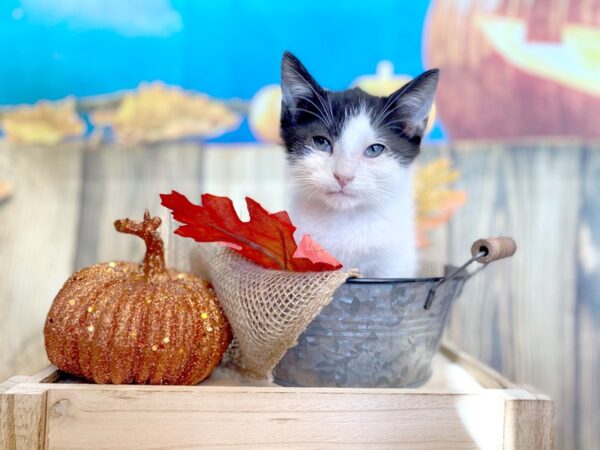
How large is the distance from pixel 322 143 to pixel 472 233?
29.9 inches

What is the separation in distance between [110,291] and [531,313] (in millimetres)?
1127

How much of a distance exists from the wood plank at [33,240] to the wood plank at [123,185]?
0.03m

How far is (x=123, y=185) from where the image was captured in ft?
4.77

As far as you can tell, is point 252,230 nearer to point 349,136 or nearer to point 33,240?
point 349,136

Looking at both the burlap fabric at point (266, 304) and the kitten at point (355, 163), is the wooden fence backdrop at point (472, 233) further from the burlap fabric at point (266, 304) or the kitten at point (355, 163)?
the burlap fabric at point (266, 304)

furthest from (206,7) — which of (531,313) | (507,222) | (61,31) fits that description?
(531,313)

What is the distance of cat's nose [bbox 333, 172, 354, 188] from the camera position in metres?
0.75

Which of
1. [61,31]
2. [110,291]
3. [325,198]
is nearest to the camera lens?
[110,291]

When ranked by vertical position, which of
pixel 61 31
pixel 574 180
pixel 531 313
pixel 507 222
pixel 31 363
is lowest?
pixel 31 363

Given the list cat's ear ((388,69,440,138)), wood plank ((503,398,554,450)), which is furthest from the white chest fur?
wood plank ((503,398,554,450))

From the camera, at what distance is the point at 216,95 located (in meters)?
1.43

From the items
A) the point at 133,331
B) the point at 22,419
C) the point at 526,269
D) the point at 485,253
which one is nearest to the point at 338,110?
the point at 485,253

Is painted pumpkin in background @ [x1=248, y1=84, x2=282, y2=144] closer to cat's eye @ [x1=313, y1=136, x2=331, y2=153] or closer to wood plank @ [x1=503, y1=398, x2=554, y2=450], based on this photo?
cat's eye @ [x1=313, y1=136, x2=331, y2=153]

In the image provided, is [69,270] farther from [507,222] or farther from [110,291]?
[507,222]
